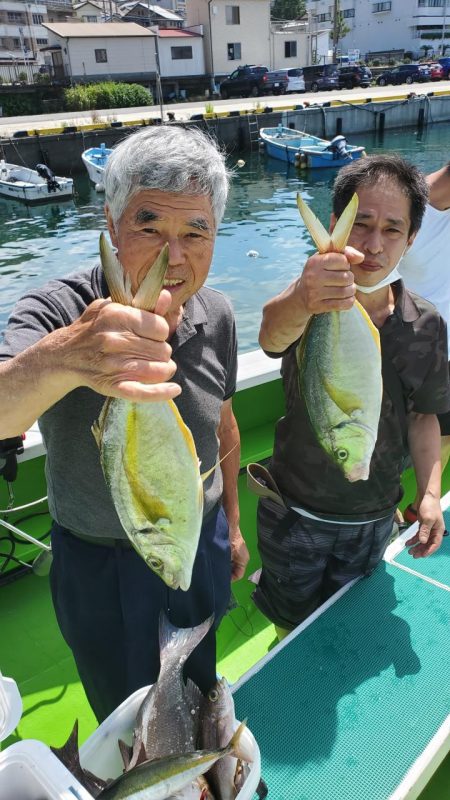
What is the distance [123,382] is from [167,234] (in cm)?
58

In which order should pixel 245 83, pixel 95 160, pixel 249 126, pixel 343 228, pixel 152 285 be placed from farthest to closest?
pixel 245 83, pixel 249 126, pixel 95 160, pixel 343 228, pixel 152 285

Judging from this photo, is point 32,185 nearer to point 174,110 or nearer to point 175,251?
point 174,110

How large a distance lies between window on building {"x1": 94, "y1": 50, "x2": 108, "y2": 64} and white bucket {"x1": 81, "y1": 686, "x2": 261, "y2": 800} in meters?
45.6

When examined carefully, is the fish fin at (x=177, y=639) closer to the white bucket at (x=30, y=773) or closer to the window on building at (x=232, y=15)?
the white bucket at (x=30, y=773)

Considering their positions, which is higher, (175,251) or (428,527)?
(175,251)

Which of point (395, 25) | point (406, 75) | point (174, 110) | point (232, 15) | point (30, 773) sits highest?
point (395, 25)

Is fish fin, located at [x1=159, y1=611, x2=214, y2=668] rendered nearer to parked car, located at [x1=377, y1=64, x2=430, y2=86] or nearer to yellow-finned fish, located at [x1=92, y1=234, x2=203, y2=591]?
yellow-finned fish, located at [x1=92, y1=234, x2=203, y2=591]

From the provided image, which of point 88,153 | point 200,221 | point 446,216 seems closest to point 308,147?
point 88,153

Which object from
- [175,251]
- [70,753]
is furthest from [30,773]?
[175,251]

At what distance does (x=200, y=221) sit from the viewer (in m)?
1.42

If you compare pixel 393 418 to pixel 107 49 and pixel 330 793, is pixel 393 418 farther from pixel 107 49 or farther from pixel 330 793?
pixel 107 49

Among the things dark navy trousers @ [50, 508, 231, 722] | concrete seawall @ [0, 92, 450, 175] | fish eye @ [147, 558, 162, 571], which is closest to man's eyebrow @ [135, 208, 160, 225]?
fish eye @ [147, 558, 162, 571]

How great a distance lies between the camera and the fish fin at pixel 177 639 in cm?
159

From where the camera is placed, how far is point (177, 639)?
5.38 feet
